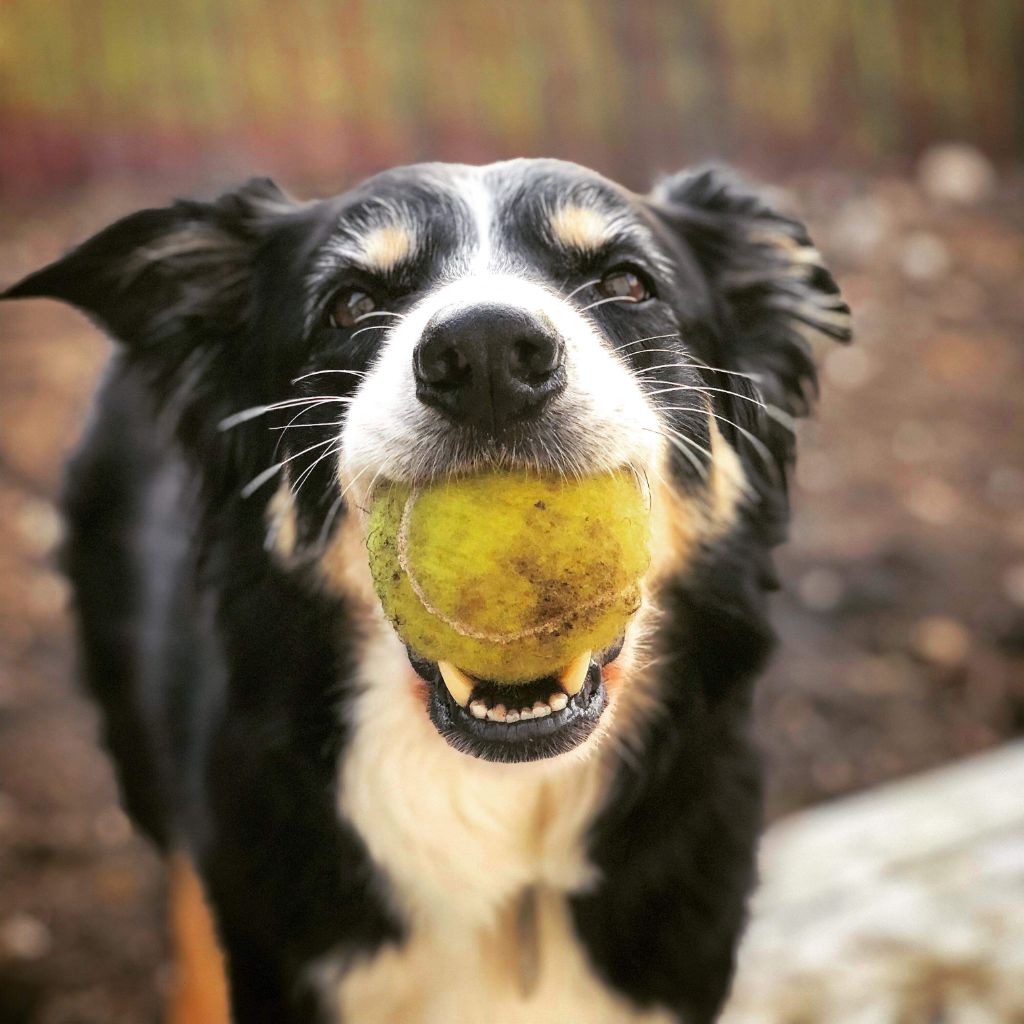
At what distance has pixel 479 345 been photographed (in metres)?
1.41

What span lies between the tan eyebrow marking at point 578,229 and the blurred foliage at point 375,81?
3.47m

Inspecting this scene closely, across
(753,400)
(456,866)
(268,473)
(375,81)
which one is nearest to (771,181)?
(375,81)

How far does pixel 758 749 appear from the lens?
6.73ft

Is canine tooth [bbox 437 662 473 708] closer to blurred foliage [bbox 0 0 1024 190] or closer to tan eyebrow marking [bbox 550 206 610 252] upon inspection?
tan eyebrow marking [bbox 550 206 610 252]

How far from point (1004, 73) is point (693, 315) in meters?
5.12

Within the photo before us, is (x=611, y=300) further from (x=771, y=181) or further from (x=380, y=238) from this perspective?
(x=771, y=181)

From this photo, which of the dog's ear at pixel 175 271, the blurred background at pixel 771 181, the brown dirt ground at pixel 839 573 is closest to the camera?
the dog's ear at pixel 175 271

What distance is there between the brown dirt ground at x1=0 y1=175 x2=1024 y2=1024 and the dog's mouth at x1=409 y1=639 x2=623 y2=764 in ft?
5.55

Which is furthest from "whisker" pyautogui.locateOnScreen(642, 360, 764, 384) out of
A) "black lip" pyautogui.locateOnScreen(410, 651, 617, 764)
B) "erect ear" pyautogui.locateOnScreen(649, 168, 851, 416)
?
"black lip" pyautogui.locateOnScreen(410, 651, 617, 764)

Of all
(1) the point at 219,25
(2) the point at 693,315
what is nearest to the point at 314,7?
(1) the point at 219,25

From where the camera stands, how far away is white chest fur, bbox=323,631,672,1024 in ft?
6.05

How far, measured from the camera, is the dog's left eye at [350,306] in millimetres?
1823

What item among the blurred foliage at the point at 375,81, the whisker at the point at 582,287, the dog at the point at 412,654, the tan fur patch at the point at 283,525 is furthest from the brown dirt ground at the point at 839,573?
the whisker at the point at 582,287

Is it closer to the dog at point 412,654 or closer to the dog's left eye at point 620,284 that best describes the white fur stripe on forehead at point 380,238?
the dog at point 412,654
